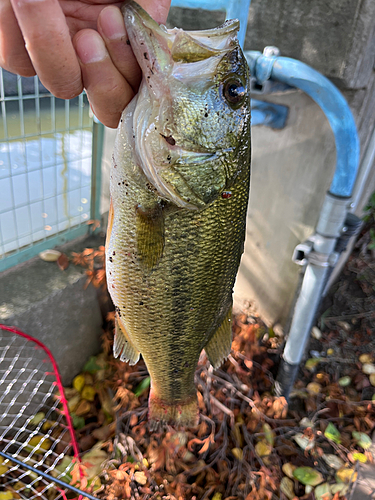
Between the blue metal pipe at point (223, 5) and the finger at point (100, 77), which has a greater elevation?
the blue metal pipe at point (223, 5)

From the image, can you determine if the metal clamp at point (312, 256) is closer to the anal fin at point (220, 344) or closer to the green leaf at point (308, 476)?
the anal fin at point (220, 344)

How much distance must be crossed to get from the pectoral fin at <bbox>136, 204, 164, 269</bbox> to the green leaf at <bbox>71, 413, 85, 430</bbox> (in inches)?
95.0

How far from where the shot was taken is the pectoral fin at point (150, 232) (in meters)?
1.10

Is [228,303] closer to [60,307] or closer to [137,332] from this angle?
[137,332]

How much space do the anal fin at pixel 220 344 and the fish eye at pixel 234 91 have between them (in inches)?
31.9

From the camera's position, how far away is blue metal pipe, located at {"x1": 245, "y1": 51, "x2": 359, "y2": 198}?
201cm

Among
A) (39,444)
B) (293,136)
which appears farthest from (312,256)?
(39,444)

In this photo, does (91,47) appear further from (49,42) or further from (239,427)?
(239,427)

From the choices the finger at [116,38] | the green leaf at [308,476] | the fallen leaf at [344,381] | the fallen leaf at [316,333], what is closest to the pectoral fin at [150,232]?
the finger at [116,38]

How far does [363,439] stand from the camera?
296 centimetres

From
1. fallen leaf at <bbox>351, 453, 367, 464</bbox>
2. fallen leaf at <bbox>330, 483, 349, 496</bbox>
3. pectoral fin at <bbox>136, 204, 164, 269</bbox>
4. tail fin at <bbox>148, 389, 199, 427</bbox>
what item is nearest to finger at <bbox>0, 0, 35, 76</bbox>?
pectoral fin at <bbox>136, 204, 164, 269</bbox>

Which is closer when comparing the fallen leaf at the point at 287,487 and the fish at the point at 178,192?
the fish at the point at 178,192

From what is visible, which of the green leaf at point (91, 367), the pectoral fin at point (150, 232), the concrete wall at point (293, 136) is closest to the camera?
the pectoral fin at point (150, 232)

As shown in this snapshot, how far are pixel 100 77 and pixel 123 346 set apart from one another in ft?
3.24
